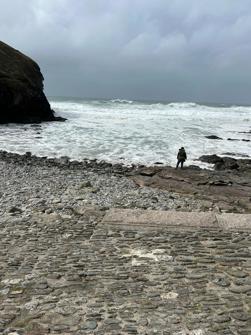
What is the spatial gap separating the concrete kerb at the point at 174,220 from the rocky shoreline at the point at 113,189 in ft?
4.02

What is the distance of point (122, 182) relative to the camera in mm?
14680

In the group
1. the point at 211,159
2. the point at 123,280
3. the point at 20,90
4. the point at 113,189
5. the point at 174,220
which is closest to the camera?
the point at 123,280

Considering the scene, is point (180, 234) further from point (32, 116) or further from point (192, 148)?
point (32, 116)

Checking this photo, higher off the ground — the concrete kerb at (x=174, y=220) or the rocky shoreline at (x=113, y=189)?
the concrete kerb at (x=174, y=220)

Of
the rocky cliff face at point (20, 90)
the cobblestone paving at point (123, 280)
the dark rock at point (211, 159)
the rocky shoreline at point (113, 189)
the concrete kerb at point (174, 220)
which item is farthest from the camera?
the rocky cliff face at point (20, 90)

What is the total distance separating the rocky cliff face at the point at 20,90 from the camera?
38281 millimetres

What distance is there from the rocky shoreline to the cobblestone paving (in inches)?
79.5

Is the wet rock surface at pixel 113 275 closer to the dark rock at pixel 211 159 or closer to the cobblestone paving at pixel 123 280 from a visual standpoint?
the cobblestone paving at pixel 123 280

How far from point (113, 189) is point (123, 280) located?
7109 millimetres

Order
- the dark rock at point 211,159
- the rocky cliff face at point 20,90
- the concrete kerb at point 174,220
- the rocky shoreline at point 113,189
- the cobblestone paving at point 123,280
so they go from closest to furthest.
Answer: the cobblestone paving at point 123,280 < the concrete kerb at point 174,220 < the rocky shoreline at point 113,189 < the dark rock at point 211,159 < the rocky cliff face at point 20,90

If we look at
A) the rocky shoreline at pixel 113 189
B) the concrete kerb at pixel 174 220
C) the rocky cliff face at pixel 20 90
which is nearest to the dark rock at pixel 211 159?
the rocky shoreline at pixel 113 189

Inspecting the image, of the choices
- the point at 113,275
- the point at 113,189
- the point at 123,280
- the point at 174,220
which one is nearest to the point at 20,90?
the point at 113,189

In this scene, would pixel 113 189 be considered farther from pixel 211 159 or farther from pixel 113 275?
pixel 211 159

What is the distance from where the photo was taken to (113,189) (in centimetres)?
1292
